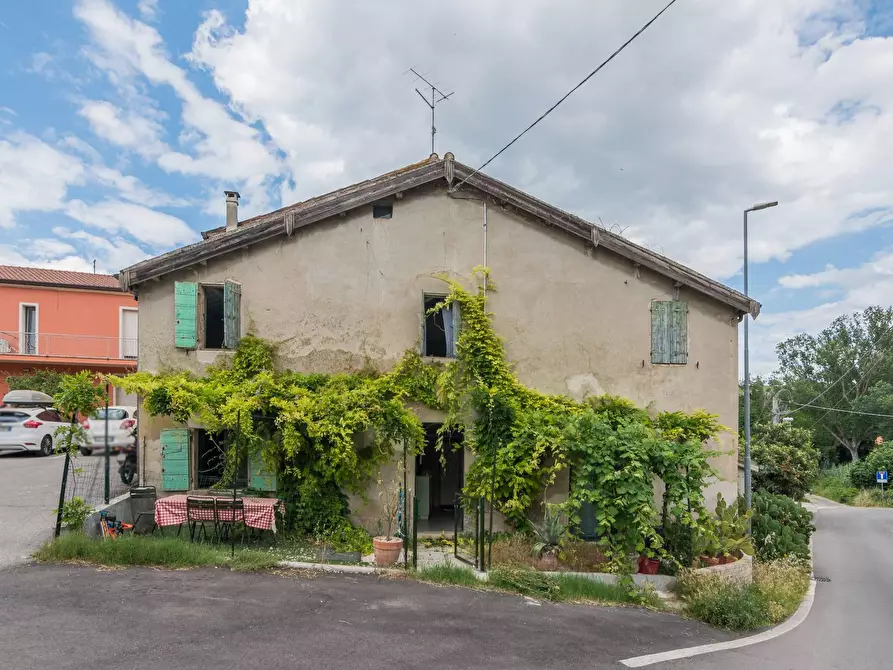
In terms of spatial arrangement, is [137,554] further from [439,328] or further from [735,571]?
[735,571]

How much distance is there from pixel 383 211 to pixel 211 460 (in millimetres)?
5909

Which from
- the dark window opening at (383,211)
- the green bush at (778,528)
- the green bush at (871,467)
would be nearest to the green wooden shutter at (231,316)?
the dark window opening at (383,211)

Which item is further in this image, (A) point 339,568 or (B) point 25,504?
(B) point 25,504

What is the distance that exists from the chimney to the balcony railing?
15662 mm

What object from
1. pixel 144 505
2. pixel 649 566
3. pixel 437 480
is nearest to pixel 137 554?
pixel 144 505

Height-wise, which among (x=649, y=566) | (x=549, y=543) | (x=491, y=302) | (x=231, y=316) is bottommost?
(x=649, y=566)

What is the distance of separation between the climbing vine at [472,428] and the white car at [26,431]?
10695 millimetres

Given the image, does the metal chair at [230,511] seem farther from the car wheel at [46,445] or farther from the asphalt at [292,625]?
the car wheel at [46,445]

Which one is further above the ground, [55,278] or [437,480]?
[55,278]

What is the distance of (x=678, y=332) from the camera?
11195 mm

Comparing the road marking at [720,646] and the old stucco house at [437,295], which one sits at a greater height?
the old stucco house at [437,295]

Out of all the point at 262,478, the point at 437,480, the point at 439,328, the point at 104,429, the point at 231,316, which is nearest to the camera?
the point at 104,429

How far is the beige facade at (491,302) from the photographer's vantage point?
34.4 feet

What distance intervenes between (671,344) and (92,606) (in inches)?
418
